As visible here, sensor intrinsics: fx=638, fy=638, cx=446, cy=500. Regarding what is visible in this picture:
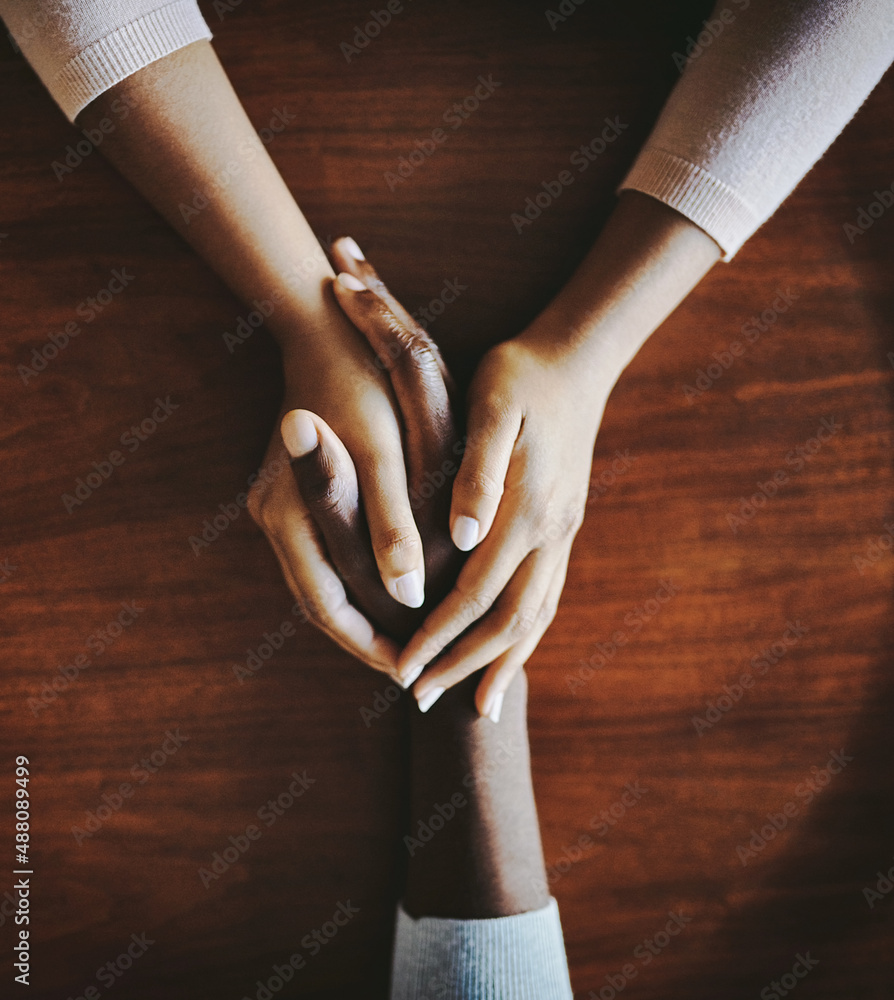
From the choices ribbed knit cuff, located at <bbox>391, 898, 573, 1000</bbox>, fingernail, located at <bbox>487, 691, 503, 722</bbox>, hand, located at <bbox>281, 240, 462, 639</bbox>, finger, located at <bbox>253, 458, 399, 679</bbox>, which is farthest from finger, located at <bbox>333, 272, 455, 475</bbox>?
ribbed knit cuff, located at <bbox>391, 898, 573, 1000</bbox>

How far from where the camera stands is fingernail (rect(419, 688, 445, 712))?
1.83 ft

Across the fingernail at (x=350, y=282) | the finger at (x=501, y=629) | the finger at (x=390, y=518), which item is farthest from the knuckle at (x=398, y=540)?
the fingernail at (x=350, y=282)

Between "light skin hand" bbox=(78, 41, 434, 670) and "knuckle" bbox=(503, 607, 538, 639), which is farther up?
"light skin hand" bbox=(78, 41, 434, 670)

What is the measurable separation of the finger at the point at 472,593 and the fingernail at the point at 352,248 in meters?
0.27

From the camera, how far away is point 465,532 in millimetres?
517

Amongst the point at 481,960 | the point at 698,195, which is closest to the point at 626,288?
the point at 698,195

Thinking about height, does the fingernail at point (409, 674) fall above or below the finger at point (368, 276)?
below

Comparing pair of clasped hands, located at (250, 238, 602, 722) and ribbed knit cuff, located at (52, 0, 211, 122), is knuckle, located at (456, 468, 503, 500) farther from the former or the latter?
ribbed knit cuff, located at (52, 0, 211, 122)

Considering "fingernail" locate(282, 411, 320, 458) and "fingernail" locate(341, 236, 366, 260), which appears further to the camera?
"fingernail" locate(341, 236, 366, 260)

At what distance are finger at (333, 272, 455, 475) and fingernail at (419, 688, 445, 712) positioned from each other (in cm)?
19

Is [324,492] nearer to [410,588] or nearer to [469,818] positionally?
[410,588]

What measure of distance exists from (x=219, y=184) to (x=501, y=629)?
443mm

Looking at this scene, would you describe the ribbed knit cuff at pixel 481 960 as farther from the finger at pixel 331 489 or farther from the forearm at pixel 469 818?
the finger at pixel 331 489

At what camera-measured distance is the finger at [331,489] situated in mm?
A: 469
